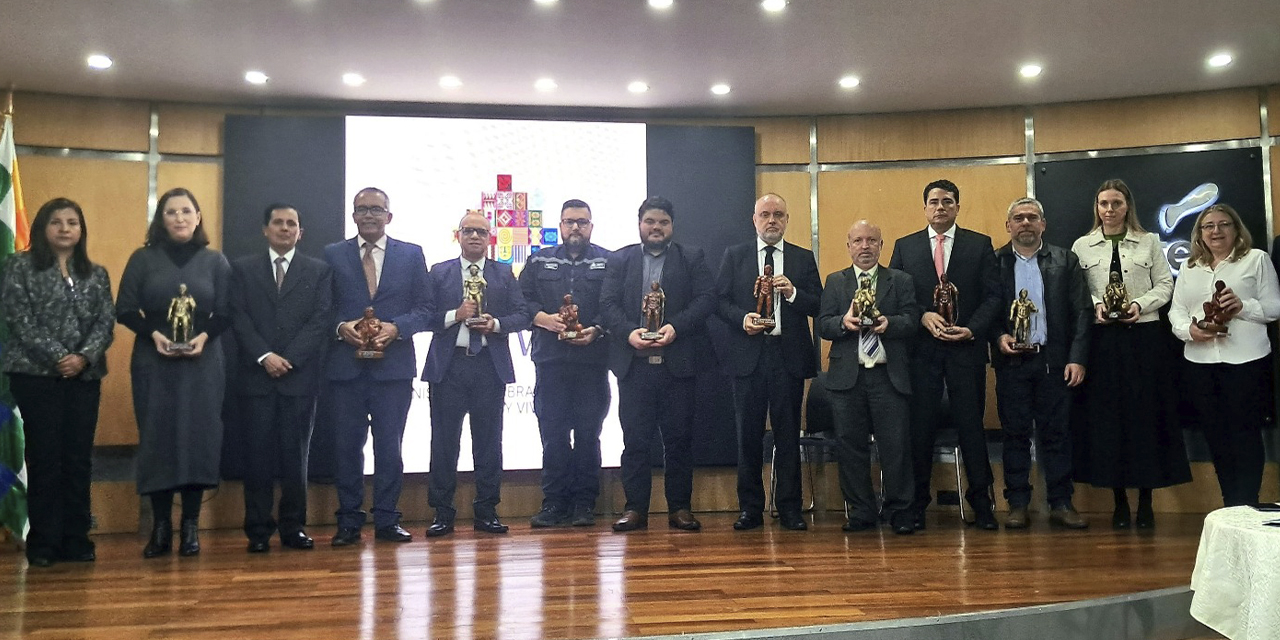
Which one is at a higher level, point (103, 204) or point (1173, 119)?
point (1173, 119)

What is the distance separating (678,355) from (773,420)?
24.7 inches

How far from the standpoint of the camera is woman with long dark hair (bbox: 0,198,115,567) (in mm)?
4664

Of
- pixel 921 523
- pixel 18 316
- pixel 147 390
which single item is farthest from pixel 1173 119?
pixel 18 316

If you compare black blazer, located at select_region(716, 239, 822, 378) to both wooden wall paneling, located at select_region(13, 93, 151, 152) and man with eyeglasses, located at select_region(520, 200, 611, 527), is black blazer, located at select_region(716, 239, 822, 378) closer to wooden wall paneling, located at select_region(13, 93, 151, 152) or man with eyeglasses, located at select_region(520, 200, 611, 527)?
man with eyeglasses, located at select_region(520, 200, 611, 527)

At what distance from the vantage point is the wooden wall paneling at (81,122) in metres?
6.70

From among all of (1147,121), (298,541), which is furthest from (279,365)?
(1147,121)

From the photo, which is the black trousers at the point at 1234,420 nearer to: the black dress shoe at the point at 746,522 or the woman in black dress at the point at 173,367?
the black dress shoe at the point at 746,522

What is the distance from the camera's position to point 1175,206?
23.0 feet

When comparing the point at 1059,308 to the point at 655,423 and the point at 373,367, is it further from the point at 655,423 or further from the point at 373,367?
the point at 373,367

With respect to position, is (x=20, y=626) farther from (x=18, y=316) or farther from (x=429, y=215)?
(x=429, y=215)

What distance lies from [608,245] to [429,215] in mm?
1238

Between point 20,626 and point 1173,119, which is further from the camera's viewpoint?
point 1173,119

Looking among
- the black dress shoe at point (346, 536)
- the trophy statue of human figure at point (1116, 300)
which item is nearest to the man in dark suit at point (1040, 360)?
the trophy statue of human figure at point (1116, 300)

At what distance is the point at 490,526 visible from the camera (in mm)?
5551
